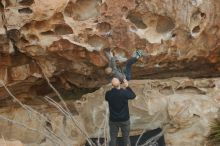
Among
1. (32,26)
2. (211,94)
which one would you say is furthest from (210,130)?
(32,26)

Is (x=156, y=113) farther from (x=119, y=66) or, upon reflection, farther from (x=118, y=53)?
(x=118, y=53)

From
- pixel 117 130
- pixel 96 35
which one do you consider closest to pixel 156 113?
pixel 117 130

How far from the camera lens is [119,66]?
8.90 meters

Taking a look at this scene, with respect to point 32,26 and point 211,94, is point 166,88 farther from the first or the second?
point 32,26

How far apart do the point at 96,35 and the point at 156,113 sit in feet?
5.41

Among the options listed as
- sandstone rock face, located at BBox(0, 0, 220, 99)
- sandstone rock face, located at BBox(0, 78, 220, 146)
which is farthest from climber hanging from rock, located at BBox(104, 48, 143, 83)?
sandstone rock face, located at BBox(0, 78, 220, 146)

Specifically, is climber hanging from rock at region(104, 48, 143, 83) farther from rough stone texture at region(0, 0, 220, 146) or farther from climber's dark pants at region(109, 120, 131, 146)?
climber's dark pants at region(109, 120, 131, 146)

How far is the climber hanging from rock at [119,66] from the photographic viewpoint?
796 cm

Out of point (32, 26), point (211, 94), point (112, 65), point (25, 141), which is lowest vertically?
point (25, 141)

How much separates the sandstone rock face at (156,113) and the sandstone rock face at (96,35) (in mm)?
408

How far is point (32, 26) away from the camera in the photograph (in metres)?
8.41

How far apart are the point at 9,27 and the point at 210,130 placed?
351 cm

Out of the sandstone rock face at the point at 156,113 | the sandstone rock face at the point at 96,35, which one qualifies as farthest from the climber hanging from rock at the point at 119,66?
the sandstone rock face at the point at 156,113

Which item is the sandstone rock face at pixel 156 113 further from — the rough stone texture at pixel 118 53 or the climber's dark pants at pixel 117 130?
the climber's dark pants at pixel 117 130
